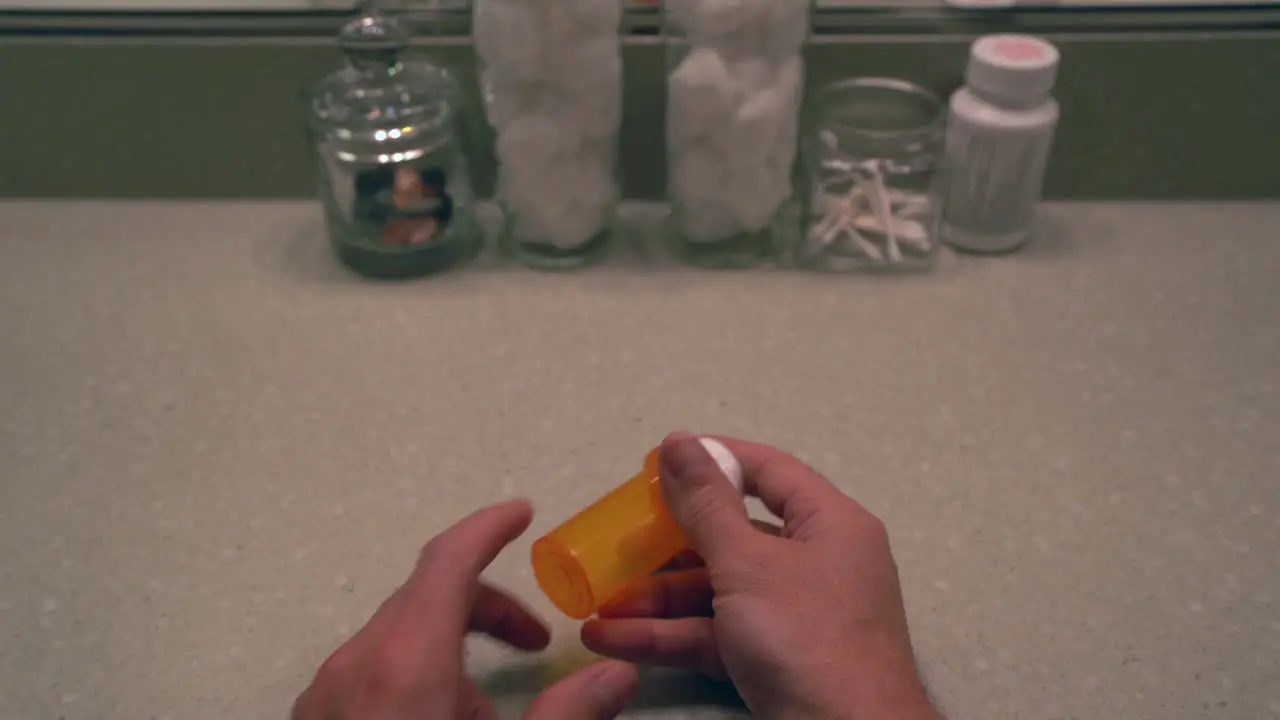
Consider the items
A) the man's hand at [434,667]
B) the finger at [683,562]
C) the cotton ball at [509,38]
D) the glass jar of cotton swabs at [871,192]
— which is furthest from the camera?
the glass jar of cotton swabs at [871,192]

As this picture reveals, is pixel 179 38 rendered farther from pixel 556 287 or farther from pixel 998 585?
pixel 998 585

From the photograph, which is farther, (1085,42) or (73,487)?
(1085,42)

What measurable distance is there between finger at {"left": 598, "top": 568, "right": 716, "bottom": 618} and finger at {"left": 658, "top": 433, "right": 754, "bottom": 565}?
0.14 ft

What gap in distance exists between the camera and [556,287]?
0.74 metres

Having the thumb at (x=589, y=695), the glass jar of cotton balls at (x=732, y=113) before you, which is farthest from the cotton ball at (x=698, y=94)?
the thumb at (x=589, y=695)

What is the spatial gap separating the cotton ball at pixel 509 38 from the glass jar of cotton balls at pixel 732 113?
90mm

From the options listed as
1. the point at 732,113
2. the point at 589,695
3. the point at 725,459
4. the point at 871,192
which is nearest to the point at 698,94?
the point at 732,113

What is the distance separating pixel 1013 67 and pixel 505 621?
0.46 meters

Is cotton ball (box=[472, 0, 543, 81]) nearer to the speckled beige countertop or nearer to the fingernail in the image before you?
the speckled beige countertop

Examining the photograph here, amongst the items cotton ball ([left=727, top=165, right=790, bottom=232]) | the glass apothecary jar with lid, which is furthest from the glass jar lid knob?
cotton ball ([left=727, top=165, right=790, bottom=232])

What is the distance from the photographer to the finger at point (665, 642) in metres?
0.48

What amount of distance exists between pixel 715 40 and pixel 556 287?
0.19 m

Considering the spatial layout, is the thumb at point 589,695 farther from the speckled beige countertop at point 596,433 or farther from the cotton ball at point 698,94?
the cotton ball at point 698,94

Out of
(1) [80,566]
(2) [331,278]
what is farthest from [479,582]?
(2) [331,278]
